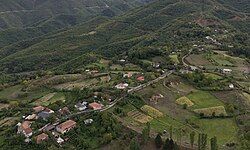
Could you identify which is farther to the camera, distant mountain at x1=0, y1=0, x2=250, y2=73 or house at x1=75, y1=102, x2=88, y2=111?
distant mountain at x1=0, y1=0, x2=250, y2=73

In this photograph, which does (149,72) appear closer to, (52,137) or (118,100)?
(118,100)

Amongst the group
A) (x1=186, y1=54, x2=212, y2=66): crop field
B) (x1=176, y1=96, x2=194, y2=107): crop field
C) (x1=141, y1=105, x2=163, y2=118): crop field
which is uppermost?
(x1=141, y1=105, x2=163, y2=118): crop field

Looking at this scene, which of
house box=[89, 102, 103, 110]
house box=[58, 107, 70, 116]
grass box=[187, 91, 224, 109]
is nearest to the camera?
house box=[58, 107, 70, 116]

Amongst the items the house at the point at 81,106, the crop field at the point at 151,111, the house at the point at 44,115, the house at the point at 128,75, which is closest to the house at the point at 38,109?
the house at the point at 44,115

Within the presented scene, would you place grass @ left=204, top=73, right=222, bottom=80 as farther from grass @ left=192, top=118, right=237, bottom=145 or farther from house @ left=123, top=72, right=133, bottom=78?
grass @ left=192, top=118, right=237, bottom=145

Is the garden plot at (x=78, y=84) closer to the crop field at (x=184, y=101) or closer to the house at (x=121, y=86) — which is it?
the house at (x=121, y=86)

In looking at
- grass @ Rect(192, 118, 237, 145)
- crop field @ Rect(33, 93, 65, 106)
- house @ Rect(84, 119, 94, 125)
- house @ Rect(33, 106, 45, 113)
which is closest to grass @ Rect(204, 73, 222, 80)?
grass @ Rect(192, 118, 237, 145)

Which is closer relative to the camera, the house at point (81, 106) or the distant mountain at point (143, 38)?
the house at point (81, 106)
